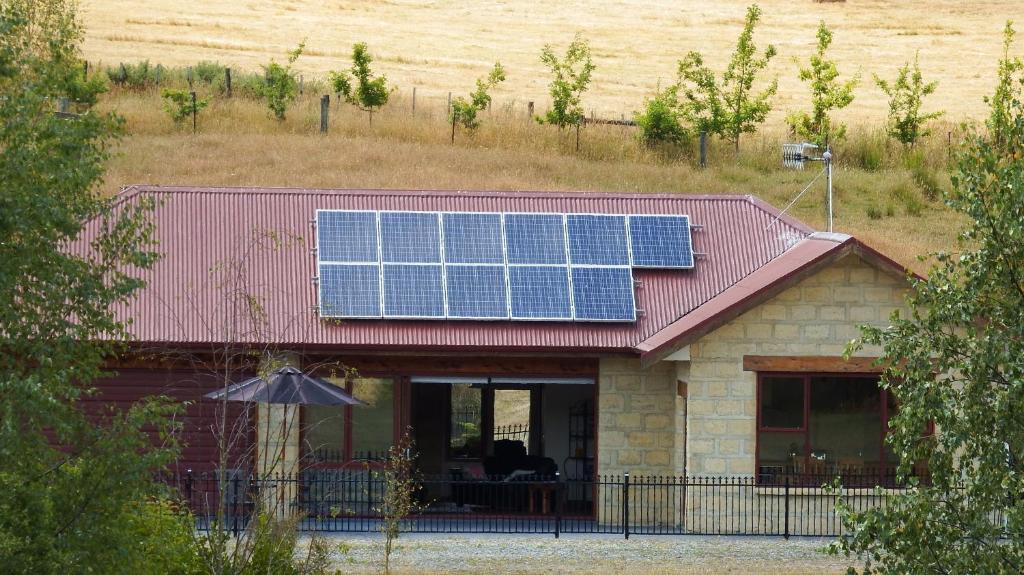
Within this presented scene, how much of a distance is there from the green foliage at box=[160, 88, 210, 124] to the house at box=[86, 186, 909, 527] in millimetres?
20538

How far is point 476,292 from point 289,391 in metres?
4.86

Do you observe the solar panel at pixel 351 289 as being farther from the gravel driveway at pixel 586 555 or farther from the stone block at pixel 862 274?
the stone block at pixel 862 274

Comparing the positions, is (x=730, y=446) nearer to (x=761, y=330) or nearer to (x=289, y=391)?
(x=761, y=330)

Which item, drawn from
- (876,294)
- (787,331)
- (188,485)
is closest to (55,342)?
(188,485)

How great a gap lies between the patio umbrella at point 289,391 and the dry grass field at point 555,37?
39.2 metres

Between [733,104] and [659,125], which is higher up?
[733,104]

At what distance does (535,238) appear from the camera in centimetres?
2453

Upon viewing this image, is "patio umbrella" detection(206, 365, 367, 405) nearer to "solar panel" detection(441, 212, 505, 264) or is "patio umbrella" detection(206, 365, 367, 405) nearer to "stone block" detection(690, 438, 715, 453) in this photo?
"solar panel" detection(441, 212, 505, 264)

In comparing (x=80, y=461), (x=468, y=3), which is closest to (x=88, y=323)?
(x=80, y=461)

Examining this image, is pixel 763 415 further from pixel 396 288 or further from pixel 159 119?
pixel 159 119

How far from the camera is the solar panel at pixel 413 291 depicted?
23.0 m

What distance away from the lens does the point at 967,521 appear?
483 inches

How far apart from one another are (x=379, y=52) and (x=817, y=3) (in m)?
31.4

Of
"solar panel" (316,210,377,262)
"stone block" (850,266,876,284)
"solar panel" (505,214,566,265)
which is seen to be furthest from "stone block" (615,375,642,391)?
"solar panel" (316,210,377,262)
